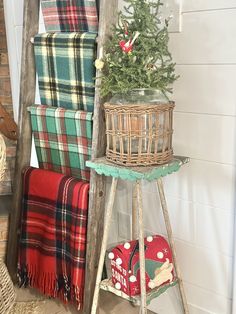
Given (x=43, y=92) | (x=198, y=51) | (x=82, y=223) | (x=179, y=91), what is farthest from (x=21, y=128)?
(x=198, y=51)

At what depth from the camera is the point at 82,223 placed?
1780 mm

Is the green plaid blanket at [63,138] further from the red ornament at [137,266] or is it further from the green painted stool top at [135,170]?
the red ornament at [137,266]

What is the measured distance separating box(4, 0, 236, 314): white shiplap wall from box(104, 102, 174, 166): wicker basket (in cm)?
20

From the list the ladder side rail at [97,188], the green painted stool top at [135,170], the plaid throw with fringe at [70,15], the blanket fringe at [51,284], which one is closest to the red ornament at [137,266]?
the ladder side rail at [97,188]

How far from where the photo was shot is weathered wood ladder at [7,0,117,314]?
1.63 m

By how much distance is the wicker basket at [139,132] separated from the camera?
4.74 feet

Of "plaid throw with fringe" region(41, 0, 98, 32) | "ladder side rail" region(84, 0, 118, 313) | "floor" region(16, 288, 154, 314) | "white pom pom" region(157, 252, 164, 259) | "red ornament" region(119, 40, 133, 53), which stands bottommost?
"floor" region(16, 288, 154, 314)

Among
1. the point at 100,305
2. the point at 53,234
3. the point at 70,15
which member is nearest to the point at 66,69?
the point at 70,15

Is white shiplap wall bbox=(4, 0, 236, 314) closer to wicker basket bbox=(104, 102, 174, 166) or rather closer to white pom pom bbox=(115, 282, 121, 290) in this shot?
wicker basket bbox=(104, 102, 174, 166)

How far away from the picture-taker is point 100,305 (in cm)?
205

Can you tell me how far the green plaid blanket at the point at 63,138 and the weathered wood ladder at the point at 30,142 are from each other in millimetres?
66

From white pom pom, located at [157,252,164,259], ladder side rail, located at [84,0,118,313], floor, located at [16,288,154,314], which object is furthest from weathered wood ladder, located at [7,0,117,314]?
→ white pom pom, located at [157,252,164,259]

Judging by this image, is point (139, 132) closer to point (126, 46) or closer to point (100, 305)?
point (126, 46)

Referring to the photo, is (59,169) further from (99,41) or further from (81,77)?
(99,41)
